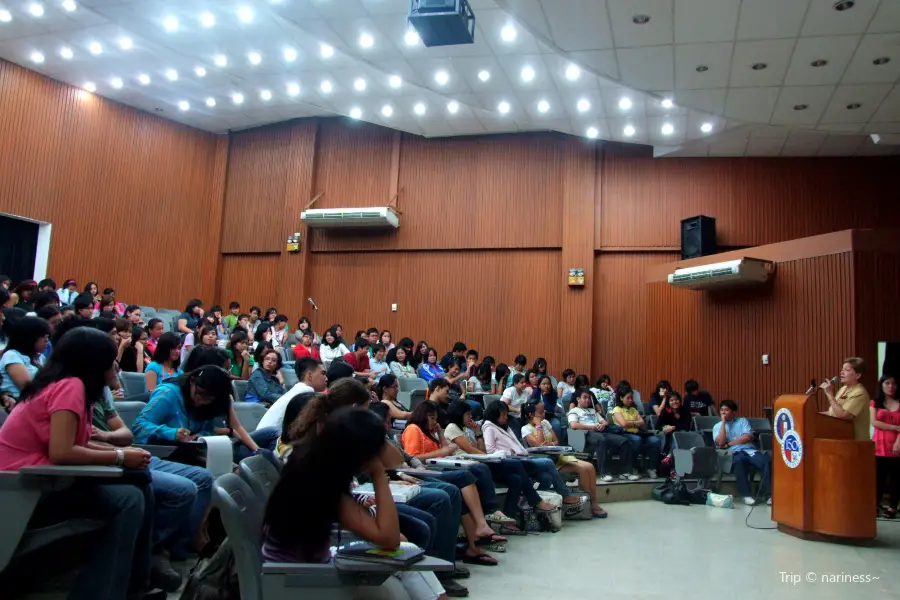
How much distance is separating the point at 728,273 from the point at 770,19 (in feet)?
13.6

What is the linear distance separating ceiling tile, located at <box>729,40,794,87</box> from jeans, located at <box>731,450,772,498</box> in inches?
165

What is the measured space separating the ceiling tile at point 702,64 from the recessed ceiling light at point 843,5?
100 cm

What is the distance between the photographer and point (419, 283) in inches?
488

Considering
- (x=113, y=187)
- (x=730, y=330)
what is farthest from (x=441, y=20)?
(x=113, y=187)

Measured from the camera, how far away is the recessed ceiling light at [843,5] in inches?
231

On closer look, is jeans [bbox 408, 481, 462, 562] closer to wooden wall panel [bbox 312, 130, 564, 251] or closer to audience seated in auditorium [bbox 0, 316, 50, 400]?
audience seated in auditorium [bbox 0, 316, 50, 400]

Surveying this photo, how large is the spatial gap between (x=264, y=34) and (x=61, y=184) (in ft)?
14.9

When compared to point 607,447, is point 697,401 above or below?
above

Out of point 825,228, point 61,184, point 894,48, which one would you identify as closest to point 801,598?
point 894,48

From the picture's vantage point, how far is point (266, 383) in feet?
18.8

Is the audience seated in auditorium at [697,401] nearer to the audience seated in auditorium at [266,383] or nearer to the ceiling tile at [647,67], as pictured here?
the ceiling tile at [647,67]

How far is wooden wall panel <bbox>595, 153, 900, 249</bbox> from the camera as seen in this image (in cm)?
1073

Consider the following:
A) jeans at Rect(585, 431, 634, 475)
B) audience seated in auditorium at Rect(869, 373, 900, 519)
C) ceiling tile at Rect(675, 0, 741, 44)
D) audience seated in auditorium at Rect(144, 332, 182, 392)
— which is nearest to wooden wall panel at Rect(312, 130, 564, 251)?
jeans at Rect(585, 431, 634, 475)

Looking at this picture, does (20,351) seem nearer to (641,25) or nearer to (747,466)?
(641,25)
